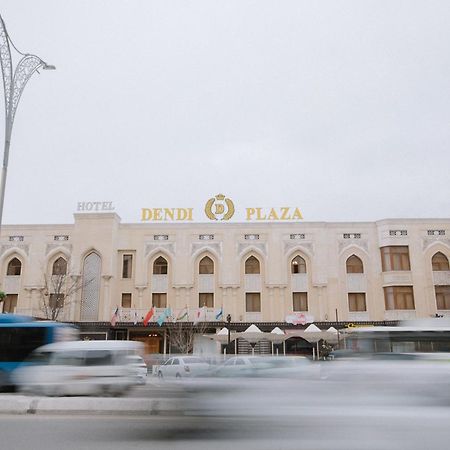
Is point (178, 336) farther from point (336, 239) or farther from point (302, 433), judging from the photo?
point (302, 433)

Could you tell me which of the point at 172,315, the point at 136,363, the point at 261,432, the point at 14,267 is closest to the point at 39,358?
the point at 136,363

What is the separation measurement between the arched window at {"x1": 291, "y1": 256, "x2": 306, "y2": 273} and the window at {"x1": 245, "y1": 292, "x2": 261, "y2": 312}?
127 inches

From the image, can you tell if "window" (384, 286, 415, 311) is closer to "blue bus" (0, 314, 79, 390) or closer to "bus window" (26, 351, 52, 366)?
"blue bus" (0, 314, 79, 390)

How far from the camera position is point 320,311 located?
3500cm

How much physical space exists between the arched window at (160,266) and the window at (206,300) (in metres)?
3.27

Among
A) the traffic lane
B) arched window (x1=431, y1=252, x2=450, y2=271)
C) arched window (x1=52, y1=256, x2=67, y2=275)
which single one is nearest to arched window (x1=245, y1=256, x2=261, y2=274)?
arched window (x1=431, y1=252, x2=450, y2=271)

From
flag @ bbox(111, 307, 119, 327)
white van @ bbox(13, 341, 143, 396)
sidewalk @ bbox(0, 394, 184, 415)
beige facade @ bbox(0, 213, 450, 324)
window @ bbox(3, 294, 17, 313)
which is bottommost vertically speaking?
sidewalk @ bbox(0, 394, 184, 415)

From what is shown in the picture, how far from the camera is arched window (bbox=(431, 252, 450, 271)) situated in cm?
3544

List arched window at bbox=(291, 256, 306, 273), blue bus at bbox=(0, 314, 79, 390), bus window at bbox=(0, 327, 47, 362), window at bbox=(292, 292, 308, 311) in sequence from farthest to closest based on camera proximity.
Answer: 1. arched window at bbox=(291, 256, 306, 273)
2. window at bbox=(292, 292, 308, 311)
3. bus window at bbox=(0, 327, 47, 362)
4. blue bus at bbox=(0, 314, 79, 390)

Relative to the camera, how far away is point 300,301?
3559cm

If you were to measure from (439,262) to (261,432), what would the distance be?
1266 inches

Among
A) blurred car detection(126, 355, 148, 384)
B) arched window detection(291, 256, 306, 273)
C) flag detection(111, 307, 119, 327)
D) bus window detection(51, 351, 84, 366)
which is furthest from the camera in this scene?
arched window detection(291, 256, 306, 273)

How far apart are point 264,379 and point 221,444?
1.15 meters

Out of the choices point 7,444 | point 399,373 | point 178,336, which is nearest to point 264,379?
point 399,373
